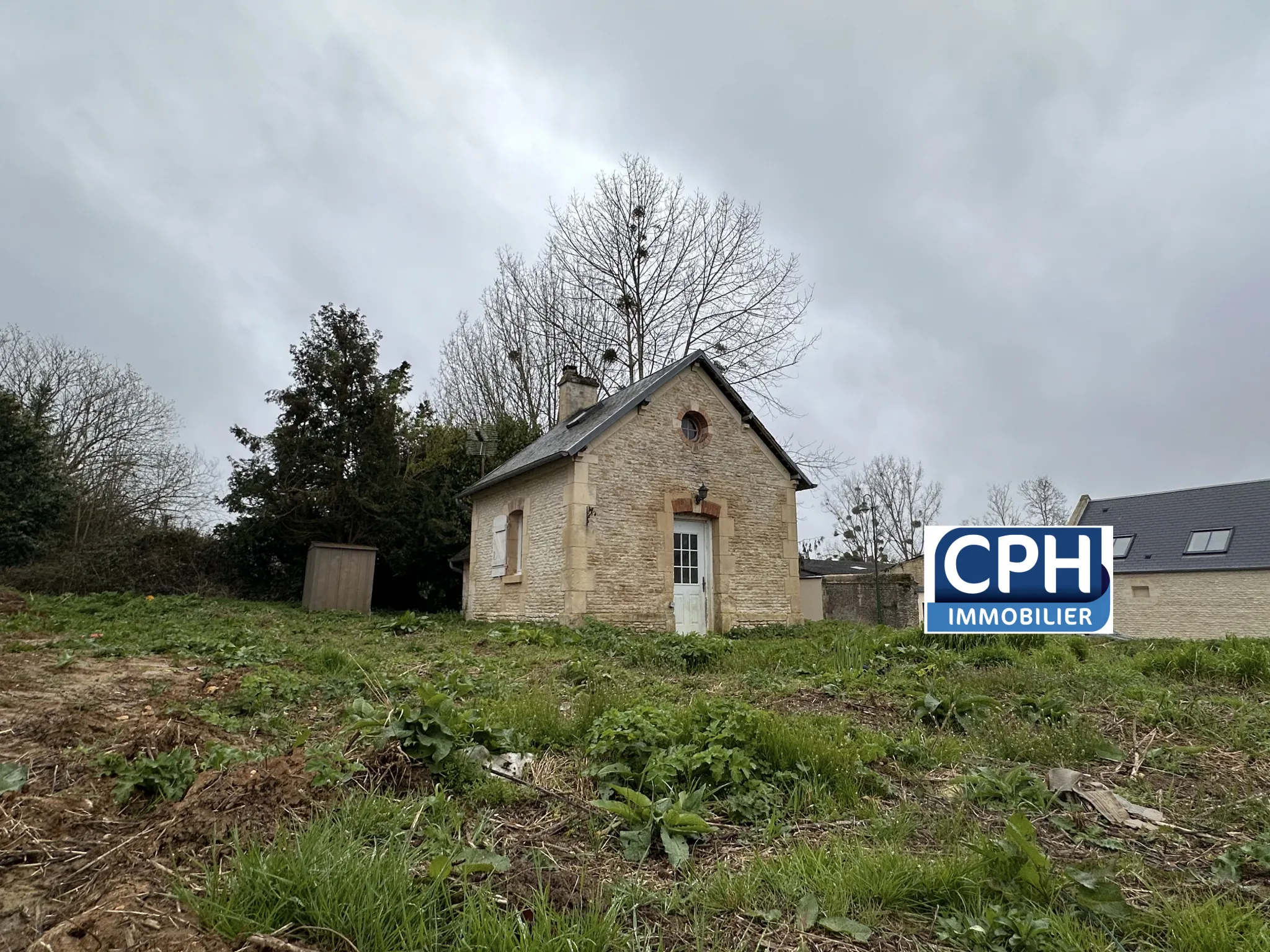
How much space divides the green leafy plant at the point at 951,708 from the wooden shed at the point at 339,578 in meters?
13.9

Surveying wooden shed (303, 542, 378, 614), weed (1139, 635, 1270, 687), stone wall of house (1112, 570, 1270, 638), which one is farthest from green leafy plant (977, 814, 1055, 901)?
stone wall of house (1112, 570, 1270, 638)

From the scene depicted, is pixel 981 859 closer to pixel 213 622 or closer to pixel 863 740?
pixel 863 740

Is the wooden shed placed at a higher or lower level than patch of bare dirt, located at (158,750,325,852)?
higher

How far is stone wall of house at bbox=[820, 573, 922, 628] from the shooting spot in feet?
58.0

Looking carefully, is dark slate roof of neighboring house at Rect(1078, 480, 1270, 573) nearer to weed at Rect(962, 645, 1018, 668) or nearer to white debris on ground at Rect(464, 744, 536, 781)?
weed at Rect(962, 645, 1018, 668)

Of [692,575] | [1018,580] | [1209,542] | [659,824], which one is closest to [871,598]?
[692,575]

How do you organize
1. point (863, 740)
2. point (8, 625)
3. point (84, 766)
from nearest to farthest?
point (84, 766)
point (863, 740)
point (8, 625)

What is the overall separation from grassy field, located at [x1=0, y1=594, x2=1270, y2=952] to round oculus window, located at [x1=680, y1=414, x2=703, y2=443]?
8.62 metres

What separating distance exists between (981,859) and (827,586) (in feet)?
62.5

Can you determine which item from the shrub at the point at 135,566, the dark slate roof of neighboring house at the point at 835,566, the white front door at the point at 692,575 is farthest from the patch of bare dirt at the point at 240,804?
the dark slate roof of neighboring house at the point at 835,566

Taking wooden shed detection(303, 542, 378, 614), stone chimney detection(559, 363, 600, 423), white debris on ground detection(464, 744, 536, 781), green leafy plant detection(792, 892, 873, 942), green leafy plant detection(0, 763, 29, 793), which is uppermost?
stone chimney detection(559, 363, 600, 423)

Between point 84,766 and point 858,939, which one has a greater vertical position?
point 84,766

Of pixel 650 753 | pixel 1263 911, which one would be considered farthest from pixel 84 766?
pixel 1263 911

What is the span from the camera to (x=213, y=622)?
1123 cm
